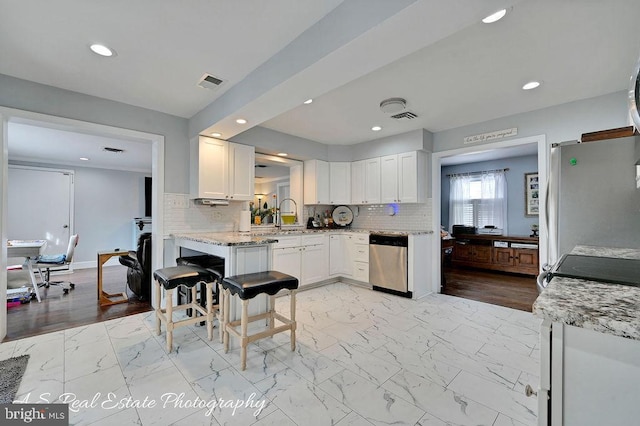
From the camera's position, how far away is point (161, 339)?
8.23 ft

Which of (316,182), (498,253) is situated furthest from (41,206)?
(498,253)

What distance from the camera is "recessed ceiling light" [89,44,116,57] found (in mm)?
2047

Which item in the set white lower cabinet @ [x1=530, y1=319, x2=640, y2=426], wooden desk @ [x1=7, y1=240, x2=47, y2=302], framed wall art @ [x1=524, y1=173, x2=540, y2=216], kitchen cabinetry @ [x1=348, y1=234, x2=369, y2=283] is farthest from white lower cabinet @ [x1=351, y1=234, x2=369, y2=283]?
wooden desk @ [x1=7, y1=240, x2=47, y2=302]

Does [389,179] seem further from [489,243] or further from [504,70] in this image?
[489,243]

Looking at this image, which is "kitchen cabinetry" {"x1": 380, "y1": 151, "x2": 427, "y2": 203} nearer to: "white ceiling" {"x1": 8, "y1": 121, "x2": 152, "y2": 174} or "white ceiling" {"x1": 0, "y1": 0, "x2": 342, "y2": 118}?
"white ceiling" {"x1": 0, "y1": 0, "x2": 342, "y2": 118}

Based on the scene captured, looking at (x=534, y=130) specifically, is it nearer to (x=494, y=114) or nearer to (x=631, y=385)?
(x=494, y=114)

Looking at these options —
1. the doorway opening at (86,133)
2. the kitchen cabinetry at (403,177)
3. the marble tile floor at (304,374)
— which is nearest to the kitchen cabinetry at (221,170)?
the doorway opening at (86,133)

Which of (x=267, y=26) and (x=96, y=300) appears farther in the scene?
(x=96, y=300)

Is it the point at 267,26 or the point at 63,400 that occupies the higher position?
the point at 267,26

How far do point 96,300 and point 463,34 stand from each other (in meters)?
4.90

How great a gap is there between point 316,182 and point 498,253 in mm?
3955

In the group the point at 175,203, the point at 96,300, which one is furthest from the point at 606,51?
the point at 96,300

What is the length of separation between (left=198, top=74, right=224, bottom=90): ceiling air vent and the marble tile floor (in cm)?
233

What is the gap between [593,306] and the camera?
2.44ft
